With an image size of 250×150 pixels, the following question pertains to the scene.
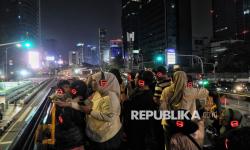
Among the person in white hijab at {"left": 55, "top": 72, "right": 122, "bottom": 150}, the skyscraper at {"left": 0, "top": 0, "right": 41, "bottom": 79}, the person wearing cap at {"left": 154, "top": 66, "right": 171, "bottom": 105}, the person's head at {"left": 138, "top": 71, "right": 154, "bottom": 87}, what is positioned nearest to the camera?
the person in white hijab at {"left": 55, "top": 72, "right": 122, "bottom": 150}

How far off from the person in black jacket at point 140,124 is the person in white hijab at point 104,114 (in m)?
0.28

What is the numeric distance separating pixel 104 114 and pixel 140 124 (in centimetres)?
66

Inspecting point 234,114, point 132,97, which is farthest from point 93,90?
point 234,114

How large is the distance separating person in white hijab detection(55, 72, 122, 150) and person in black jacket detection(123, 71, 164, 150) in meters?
0.28

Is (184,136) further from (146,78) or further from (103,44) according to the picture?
(103,44)

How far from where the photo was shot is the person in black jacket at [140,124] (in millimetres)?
4500

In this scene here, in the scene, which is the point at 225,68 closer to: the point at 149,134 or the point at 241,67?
the point at 241,67

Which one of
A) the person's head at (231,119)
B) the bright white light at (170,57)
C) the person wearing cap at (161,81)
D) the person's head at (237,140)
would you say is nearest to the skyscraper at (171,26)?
the bright white light at (170,57)

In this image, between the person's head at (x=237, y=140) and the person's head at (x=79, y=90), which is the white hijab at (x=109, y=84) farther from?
the person's head at (x=237, y=140)

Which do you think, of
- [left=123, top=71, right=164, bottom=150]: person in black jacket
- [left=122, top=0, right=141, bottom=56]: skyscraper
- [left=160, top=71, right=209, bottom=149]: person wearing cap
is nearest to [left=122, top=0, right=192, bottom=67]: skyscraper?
[left=122, top=0, right=141, bottom=56]: skyscraper

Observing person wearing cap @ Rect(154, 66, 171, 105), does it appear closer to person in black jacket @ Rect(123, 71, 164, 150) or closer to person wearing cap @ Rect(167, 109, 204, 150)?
person in black jacket @ Rect(123, 71, 164, 150)

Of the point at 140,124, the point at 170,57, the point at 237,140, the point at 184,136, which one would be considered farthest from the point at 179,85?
the point at 170,57

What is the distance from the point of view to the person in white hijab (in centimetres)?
413

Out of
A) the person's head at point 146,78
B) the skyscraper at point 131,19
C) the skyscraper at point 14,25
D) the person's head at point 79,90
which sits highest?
the skyscraper at point 131,19
